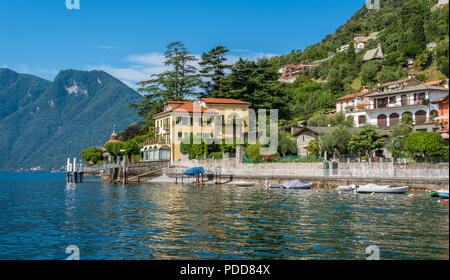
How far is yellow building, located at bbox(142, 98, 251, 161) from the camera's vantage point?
67500 mm

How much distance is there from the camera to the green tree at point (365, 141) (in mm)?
47312

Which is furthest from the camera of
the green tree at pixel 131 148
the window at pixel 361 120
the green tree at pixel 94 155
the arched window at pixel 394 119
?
the green tree at pixel 94 155

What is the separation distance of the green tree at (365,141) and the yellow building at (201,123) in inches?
896

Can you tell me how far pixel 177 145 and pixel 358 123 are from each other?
101ft

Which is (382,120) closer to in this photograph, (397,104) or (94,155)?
(397,104)

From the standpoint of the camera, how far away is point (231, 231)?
676 inches

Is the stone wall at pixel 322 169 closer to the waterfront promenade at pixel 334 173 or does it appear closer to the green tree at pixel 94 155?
the waterfront promenade at pixel 334 173

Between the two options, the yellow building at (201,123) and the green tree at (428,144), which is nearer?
the green tree at (428,144)

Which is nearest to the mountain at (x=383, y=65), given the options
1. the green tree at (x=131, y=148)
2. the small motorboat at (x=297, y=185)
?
the green tree at (x=131, y=148)

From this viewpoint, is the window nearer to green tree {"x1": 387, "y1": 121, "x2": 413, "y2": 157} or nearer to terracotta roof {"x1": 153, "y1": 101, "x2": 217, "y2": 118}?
green tree {"x1": 387, "y1": 121, "x2": 413, "y2": 157}

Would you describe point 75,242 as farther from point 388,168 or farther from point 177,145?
point 177,145

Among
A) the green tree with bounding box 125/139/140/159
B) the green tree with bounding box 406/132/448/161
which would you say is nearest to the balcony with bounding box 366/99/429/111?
the green tree with bounding box 406/132/448/161

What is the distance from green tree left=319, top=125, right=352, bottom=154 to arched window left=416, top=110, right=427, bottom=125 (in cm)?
1232
